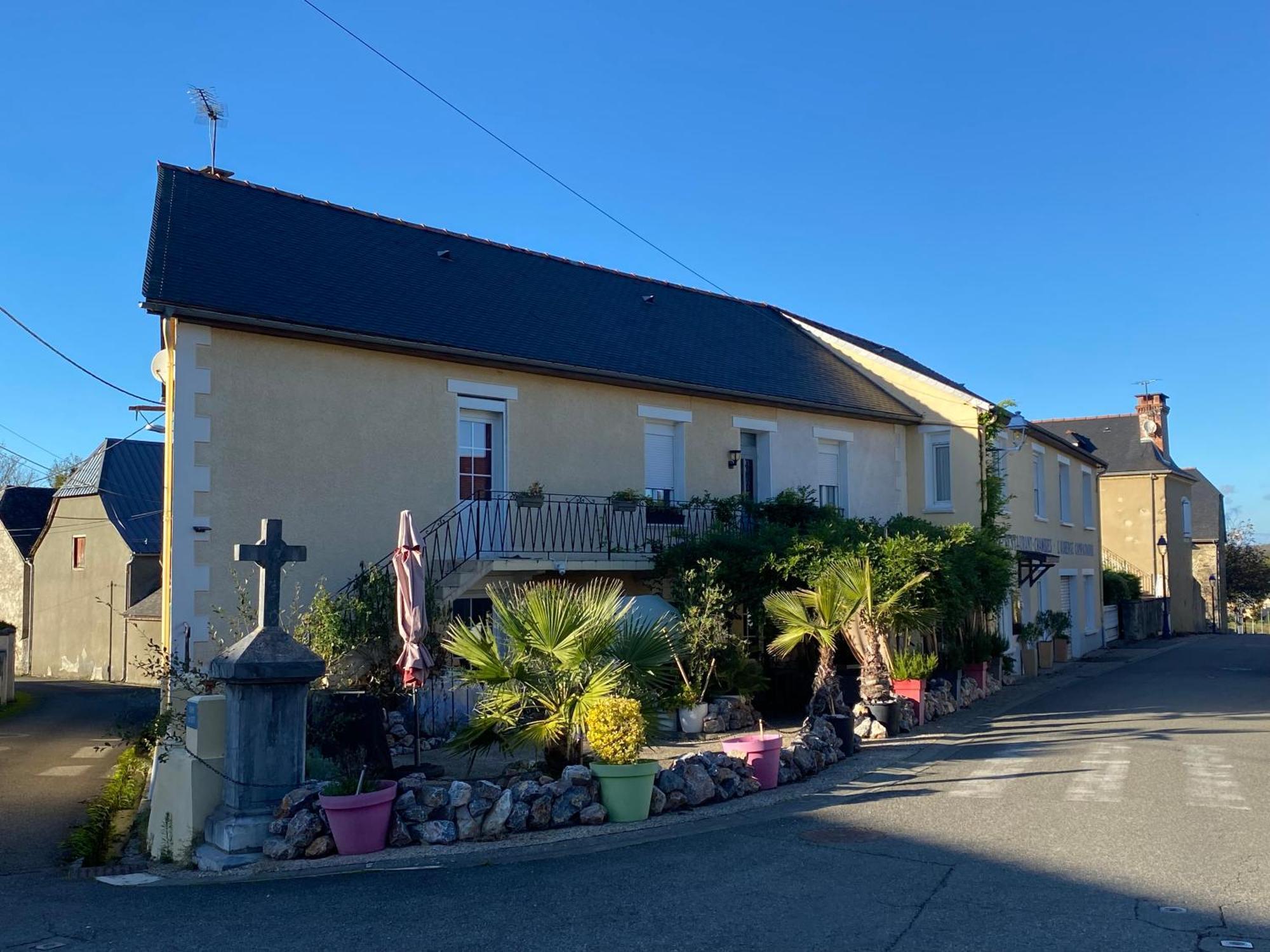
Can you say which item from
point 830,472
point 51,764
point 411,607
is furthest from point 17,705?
point 830,472

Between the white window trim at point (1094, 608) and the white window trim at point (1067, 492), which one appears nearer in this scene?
the white window trim at point (1067, 492)

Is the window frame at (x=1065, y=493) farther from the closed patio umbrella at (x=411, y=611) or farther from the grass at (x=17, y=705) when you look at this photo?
the grass at (x=17, y=705)

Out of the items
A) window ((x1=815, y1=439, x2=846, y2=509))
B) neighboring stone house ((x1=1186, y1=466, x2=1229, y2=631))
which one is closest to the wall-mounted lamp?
window ((x1=815, y1=439, x2=846, y2=509))

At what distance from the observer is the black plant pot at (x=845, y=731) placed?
39.4 ft

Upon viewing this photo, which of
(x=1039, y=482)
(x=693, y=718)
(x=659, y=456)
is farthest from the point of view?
(x=1039, y=482)

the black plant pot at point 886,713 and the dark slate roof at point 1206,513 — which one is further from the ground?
the dark slate roof at point 1206,513

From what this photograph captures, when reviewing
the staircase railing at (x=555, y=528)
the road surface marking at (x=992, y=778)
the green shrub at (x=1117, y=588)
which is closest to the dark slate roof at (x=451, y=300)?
the staircase railing at (x=555, y=528)

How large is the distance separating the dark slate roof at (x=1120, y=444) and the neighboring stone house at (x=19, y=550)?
3375 cm

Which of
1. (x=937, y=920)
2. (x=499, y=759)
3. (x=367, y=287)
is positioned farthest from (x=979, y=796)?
(x=367, y=287)

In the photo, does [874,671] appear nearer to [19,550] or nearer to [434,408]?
[434,408]

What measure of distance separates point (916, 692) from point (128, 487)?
2481cm

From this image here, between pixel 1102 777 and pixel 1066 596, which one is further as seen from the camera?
pixel 1066 596

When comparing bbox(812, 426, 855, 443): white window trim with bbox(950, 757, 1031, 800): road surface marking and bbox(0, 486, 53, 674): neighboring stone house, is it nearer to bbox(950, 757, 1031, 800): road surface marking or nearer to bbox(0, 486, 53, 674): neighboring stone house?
bbox(950, 757, 1031, 800): road surface marking

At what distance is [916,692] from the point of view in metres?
14.7
